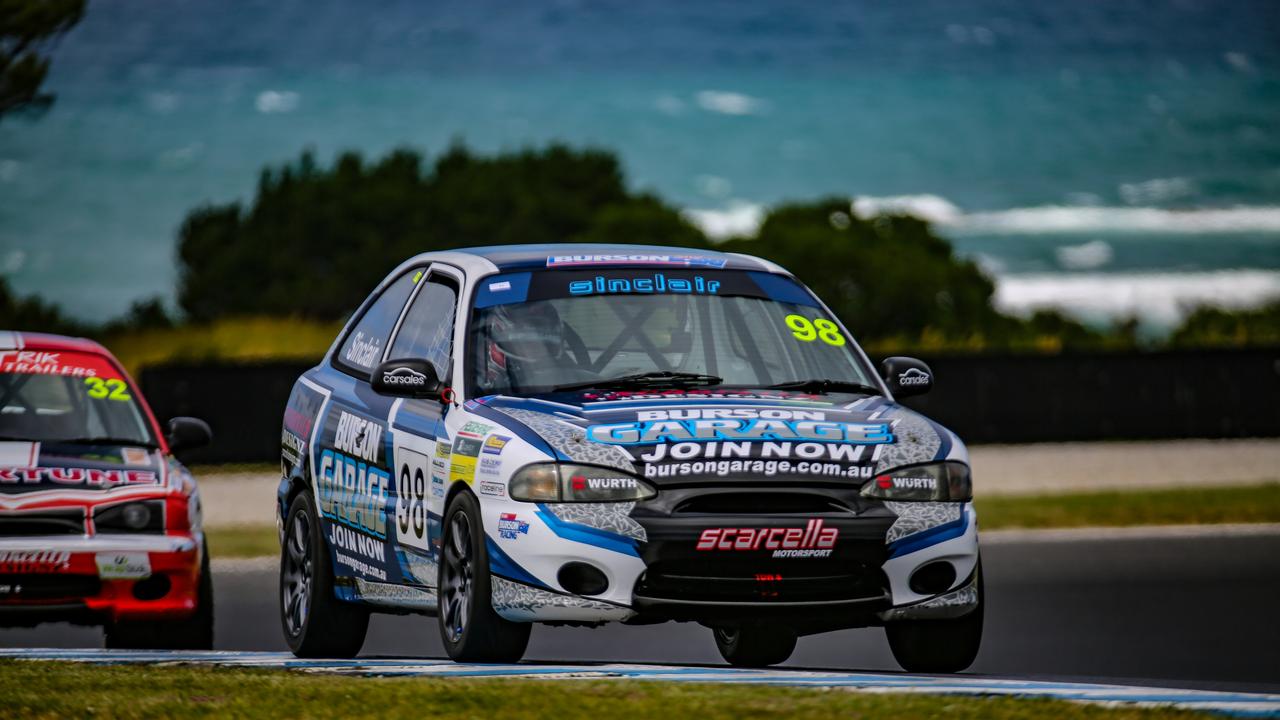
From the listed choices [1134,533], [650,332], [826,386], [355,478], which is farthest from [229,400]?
[826,386]

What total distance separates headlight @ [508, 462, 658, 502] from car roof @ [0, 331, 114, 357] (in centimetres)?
431

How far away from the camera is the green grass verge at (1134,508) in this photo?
20844 mm

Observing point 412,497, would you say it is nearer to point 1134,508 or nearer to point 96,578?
point 96,578

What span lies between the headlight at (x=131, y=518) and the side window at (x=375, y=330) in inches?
44.7

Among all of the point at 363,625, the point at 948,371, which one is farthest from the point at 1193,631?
the point at 948,371

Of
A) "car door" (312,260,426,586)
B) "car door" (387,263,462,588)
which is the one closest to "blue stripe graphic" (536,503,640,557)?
"car door" (387,263,462,588)

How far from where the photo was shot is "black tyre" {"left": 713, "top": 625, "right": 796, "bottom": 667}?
1009cm

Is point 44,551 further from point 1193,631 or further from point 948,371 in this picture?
point 948,371

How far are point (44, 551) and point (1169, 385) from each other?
2096 cm

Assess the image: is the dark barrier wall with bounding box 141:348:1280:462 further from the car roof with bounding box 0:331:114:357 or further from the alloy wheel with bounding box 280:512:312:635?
the alloy wheel with bounding box 280:512:312:635

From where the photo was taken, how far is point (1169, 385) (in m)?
29.0

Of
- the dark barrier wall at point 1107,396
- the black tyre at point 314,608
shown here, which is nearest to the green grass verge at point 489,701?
the black tyre at point 314,608

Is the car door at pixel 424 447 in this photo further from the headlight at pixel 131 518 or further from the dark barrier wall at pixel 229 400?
the dark barrier wall at pixel 229 400

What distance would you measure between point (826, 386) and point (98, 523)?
3.72 metres
